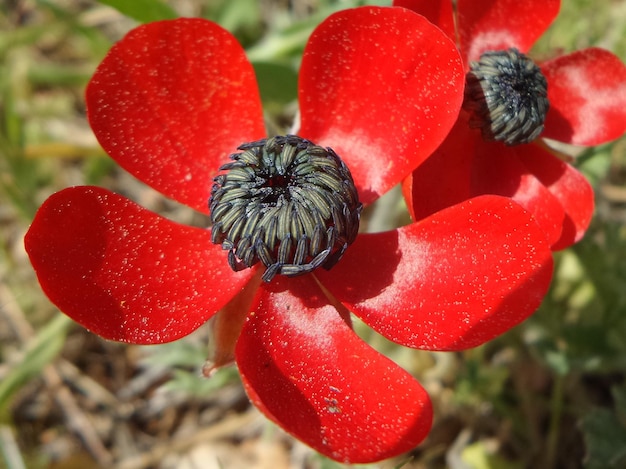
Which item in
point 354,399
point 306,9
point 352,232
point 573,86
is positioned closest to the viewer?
point 354,399

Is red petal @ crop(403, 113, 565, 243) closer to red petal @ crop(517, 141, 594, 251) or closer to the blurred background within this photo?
red petal @ crop(517, 141, 594, 251)

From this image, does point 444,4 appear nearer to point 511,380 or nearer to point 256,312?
point 256,312

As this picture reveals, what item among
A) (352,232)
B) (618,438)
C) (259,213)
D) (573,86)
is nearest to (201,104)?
(259,213)

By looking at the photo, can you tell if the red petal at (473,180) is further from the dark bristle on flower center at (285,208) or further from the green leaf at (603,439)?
the green leaf at (603,439)

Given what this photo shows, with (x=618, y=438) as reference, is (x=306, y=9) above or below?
above

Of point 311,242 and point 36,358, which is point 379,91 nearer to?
point 311,242

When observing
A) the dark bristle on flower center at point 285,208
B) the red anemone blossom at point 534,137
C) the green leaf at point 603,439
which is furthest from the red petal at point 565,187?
the green leaf at point 603,439
